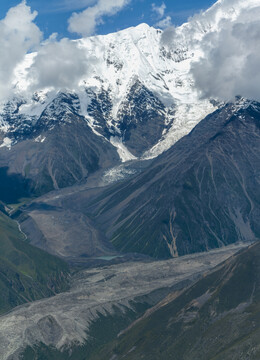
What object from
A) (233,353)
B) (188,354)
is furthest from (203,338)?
(233,353)

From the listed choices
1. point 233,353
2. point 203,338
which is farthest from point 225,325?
point 233,353

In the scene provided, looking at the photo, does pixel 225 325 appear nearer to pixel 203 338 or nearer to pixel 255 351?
pixel 203 338

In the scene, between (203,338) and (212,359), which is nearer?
(212,359)

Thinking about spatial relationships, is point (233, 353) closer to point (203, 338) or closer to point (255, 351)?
point (255, 351)

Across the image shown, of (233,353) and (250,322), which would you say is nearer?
(233,353)

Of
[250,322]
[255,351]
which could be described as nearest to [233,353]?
[255,351]

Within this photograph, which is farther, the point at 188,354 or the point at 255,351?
the point at 188,354

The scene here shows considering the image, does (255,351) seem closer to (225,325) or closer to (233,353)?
(233,353)
